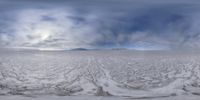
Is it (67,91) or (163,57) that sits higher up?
(163,57)

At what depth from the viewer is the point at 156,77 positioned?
435 inches

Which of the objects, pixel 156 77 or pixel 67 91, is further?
pixel 156 77

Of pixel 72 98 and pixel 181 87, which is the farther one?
pixel 181 87

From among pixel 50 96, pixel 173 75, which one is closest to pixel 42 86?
pixel 50 96

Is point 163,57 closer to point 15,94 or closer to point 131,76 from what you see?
point 131,76

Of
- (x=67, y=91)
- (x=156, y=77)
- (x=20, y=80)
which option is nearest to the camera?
(x=67, y=91)

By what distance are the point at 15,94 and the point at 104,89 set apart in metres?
1.85

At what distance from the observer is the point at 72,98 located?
7.29 metres

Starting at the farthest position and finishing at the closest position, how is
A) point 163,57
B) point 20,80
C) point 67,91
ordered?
point 163,57, point 20,80, point 67,91

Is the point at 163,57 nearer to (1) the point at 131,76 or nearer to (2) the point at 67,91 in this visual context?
(1) the point at 131,76

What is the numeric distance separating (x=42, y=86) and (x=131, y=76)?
2951 mm

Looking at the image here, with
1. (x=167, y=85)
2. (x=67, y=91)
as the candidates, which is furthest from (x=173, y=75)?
(x=67, y=91)

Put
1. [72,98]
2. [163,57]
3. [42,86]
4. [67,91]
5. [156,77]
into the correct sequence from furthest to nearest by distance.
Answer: [163,57] < [156,77] < [42,86] < [67,91] < [72,98]

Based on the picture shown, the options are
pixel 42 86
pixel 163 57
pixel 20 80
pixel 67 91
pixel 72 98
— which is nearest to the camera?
pixel 72 98
